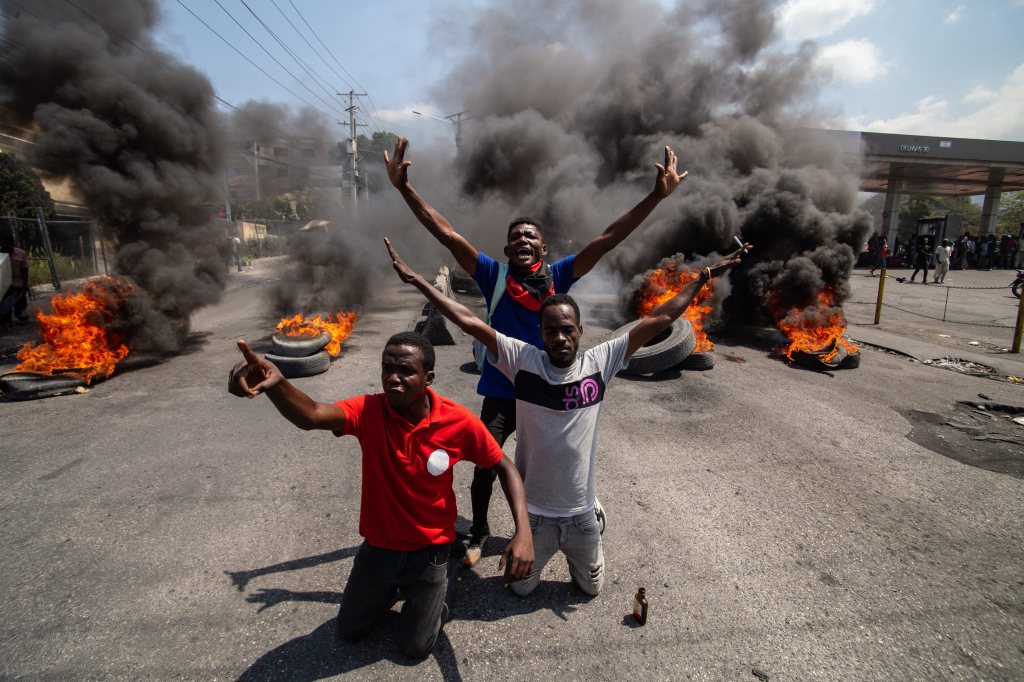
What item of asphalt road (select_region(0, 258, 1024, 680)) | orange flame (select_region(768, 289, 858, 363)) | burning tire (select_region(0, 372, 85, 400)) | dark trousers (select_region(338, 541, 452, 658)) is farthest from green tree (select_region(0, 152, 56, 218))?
orange flame (select_region(768, 289, 858, 363))

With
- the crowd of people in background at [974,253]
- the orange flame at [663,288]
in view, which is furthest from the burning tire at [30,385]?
the crowd of people in background at [974,253]

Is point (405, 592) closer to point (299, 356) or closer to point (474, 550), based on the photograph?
point (474, 550)

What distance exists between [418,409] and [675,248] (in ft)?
34.5

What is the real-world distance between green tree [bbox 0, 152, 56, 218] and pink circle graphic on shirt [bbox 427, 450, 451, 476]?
16313 millimetres

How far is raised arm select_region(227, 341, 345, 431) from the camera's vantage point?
6.09 ft

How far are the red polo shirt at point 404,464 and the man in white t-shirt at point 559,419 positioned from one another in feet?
1.15

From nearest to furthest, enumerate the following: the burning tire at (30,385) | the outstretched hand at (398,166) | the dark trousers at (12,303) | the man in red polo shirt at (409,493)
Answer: the man in red polo shirt at (409,493), the outstretched hand at (398,166), the burning tire at (30,385), the dark trousers at (12,303)

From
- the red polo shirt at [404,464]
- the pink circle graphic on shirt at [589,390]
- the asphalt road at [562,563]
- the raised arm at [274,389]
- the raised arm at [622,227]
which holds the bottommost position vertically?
the asphalt road at [562,563]

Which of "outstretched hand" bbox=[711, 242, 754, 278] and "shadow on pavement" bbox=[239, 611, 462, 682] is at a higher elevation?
"outstretched hand" bbox=[711, 242, 754, 278]

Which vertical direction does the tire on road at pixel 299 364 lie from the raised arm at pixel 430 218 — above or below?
below

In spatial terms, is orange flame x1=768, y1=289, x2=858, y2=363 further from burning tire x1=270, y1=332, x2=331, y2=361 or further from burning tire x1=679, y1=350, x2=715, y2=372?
burning tire x1=270, y1=332, x2=331, y2=361

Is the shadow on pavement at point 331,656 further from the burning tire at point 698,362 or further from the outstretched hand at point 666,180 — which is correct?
the burning tire at point 698,362

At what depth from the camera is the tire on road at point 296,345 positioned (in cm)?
677

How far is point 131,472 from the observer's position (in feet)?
13.3
